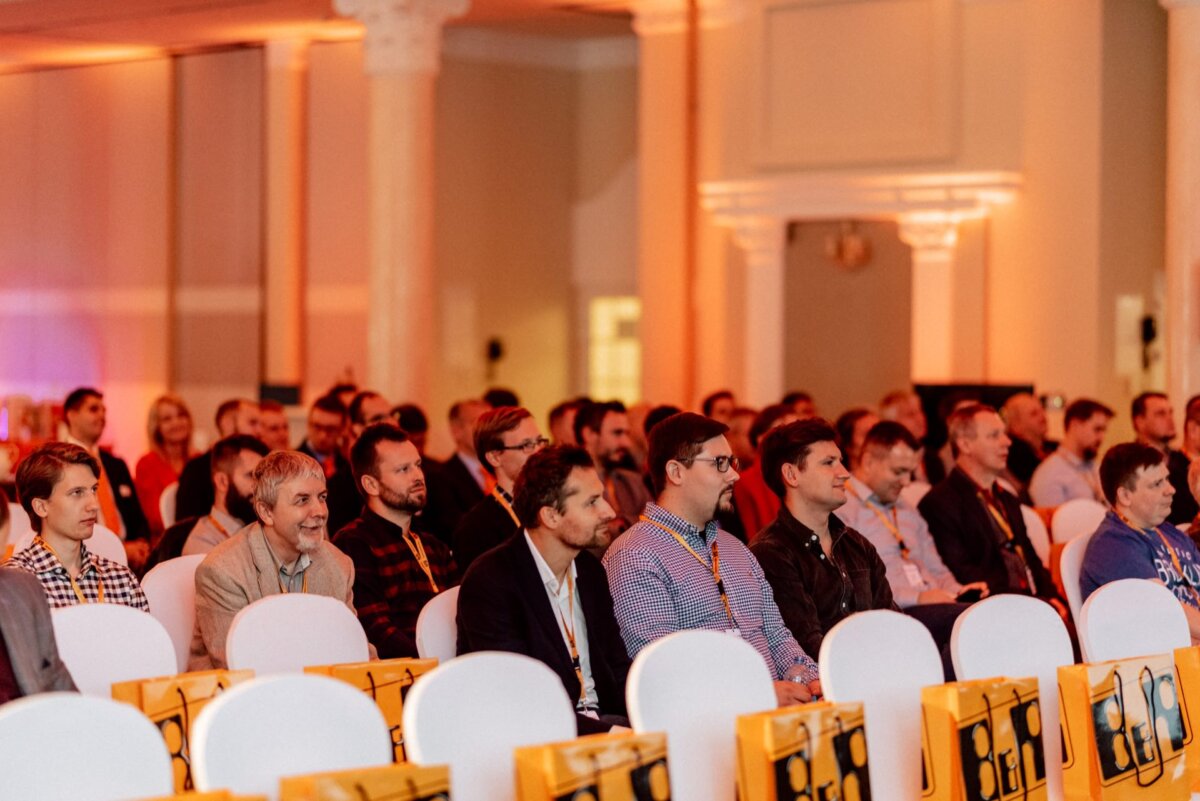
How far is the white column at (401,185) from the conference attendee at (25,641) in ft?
25.0

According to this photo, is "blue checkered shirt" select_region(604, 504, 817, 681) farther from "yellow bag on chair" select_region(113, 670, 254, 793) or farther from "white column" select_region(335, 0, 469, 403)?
"white column" select_region(335, 0, 469, 403)

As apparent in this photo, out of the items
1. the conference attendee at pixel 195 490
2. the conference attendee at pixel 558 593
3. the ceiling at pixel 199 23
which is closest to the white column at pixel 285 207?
the ceiling at pixel 199 23

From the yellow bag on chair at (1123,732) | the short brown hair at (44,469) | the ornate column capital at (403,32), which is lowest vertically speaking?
the yellow bag on chair at (1123,732)

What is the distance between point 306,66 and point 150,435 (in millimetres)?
6026

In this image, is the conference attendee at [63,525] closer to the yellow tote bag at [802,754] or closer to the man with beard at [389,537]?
the man with beard at [389,537]

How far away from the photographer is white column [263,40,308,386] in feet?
46.7

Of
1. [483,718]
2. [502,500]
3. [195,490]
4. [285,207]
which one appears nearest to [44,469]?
[502,500]

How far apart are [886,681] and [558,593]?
91 centimetres

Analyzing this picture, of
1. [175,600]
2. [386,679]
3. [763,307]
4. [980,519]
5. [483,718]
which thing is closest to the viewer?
[483,718]

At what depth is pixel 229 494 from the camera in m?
6.03

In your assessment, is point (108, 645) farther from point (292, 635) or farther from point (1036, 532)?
point (1036, 532)

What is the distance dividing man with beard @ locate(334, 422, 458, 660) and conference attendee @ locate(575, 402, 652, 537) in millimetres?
2500

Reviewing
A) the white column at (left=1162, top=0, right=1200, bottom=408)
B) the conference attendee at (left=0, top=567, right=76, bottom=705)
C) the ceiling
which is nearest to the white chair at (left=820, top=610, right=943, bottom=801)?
the conference attendee at (left=0, top=567, right=76, bottom=705)

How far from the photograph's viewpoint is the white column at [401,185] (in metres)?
11.1
